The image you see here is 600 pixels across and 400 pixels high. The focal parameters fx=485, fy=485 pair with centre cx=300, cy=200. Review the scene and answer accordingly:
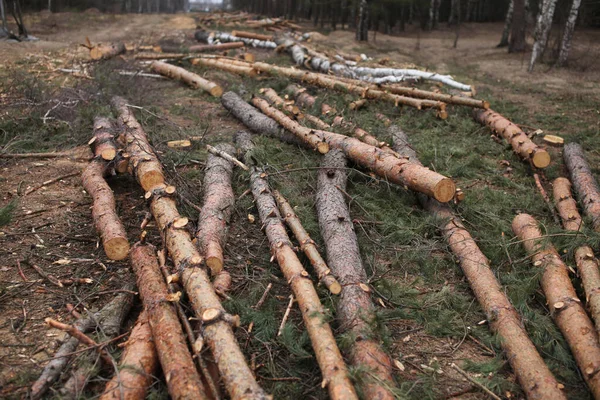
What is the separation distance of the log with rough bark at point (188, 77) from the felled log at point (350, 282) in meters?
4.99

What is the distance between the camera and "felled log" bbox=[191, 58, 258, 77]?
11531 mm

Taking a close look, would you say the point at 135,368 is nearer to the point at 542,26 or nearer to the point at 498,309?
the point at 498,309

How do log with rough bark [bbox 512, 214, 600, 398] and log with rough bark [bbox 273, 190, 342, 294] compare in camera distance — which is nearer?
log with rough bark [bbox 512, 214, 600, 398]

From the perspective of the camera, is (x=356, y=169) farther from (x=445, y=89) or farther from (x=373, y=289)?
(x=445, y=89)

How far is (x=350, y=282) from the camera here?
433 centimetres

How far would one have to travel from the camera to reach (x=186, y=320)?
371cm

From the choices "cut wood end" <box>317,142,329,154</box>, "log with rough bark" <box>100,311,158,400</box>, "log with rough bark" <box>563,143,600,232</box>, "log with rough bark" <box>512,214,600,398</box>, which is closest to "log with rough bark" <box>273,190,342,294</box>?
"cut wood end" <box>317,142,329,154</box>

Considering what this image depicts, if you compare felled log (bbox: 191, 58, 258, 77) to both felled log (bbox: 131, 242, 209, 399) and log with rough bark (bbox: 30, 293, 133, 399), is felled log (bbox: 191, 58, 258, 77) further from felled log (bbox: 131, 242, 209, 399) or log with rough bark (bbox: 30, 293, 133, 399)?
log with rough bark (bbox: 30, 293, 133, 399)

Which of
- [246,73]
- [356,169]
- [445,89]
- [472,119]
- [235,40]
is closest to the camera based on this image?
[356,169]

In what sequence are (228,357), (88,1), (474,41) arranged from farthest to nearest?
(88,1)
(474,41)
(228,357)

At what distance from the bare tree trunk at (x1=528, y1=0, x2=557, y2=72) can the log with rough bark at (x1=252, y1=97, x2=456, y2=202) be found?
381 inches

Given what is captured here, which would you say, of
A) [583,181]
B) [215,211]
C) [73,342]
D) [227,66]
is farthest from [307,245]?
[227,66]

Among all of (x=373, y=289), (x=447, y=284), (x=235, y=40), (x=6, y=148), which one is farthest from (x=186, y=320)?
(x=235, y=40)

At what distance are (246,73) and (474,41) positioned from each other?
13.3 metres
